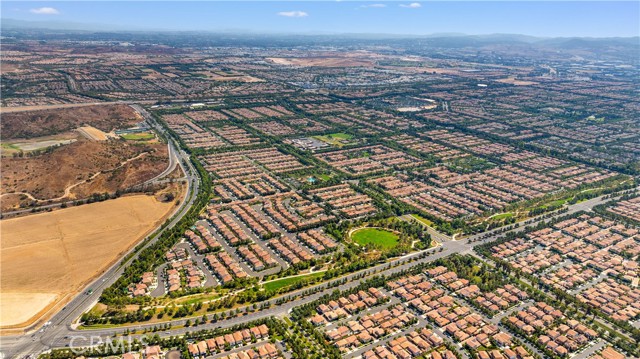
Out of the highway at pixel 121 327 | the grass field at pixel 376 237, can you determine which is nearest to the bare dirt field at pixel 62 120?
the highway at pixel 121 327

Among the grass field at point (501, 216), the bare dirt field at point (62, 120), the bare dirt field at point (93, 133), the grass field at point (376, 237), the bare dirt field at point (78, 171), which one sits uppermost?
the bare dirt field at point (62, 120)

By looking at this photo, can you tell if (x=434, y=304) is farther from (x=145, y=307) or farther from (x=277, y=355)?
(x=145, y=307)

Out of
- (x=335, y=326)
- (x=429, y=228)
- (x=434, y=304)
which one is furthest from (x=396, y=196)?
(x=335, y=326)

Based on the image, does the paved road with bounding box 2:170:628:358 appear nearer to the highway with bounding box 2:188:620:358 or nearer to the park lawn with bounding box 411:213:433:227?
the highway with bounding box 2:188:620:358

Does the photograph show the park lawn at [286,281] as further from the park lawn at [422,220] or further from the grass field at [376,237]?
the park lawn at [422,220]

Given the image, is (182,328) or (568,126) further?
(568,126)

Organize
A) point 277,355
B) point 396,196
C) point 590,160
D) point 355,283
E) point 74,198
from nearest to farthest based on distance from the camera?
point 277,355 → point 355,283 → point 74,198 → point 396,196 → point 590,160

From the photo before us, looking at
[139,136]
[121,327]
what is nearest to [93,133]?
[139,136]
